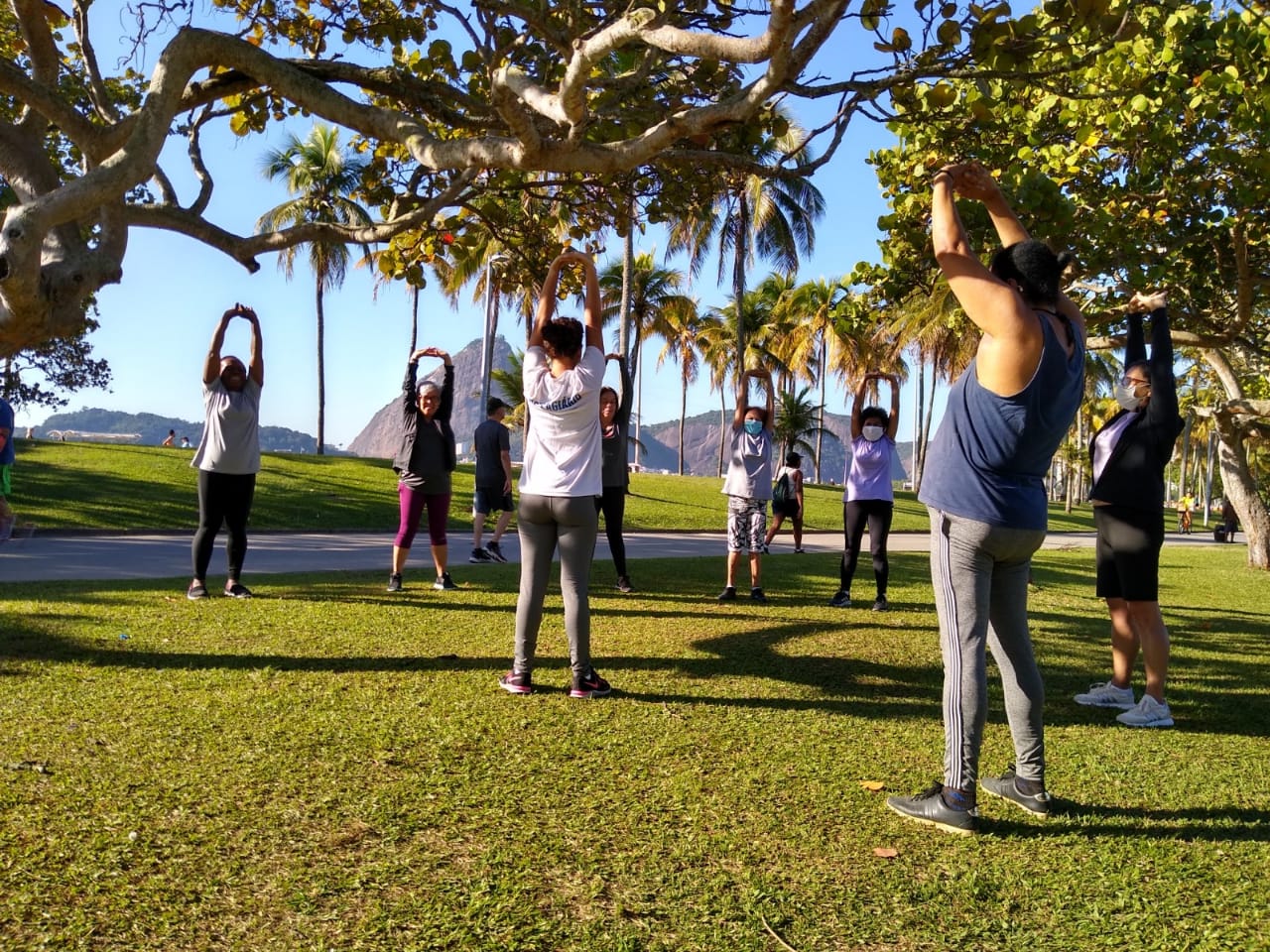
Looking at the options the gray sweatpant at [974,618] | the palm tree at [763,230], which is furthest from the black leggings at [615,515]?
the palm tree at [763,230]

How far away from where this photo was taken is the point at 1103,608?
414 inches

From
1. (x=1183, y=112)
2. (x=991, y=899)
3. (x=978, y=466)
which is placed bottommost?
(x=991, y=899)

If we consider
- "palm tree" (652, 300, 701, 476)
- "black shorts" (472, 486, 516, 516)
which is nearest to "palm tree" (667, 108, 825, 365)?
"palm tree" (652, 300, 701, 476)

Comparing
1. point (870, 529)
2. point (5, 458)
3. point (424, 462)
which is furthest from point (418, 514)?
point (870, 529)

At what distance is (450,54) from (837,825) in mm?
6495

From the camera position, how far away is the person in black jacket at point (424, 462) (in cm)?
886

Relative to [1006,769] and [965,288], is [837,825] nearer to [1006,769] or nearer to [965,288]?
[1006,769]

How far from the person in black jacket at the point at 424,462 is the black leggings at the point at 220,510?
4.53ft

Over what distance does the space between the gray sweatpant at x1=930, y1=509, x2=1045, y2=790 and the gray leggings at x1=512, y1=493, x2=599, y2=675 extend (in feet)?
6.47

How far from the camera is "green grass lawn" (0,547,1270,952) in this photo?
2836 millimetres

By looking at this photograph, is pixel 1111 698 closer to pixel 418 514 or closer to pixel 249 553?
pixel 418 514

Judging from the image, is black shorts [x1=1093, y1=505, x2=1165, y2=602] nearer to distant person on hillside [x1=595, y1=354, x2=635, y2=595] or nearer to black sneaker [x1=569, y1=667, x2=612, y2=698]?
black sneaker [x1=569, y1=667, x2=612, y2=698]

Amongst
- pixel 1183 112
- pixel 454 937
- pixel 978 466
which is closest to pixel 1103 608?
pixel 1183 112

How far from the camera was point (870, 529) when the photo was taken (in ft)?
30.5
